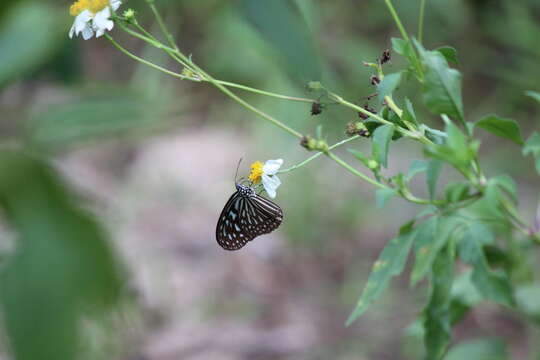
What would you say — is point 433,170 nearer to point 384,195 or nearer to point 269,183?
point 384,195

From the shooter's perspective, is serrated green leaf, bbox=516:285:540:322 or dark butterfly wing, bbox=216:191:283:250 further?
serrated green leaf, bbox=516:285:540:322

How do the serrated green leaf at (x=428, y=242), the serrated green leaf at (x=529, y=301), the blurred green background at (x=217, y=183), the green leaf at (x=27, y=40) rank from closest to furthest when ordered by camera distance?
the serrated green leaf at (x=428, y=242) < the serrated green leaf at (x=529, y=301) < the blurred green background at (x=217, y=183) < the green leaf at (x=27, y=40)

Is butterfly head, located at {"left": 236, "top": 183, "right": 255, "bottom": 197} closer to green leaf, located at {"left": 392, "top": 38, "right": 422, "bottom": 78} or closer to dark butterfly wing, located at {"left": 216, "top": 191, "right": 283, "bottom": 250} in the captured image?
dark butterfly wing, located at {"left": 216, "top": 191, "right": 283, "bottom": 250}

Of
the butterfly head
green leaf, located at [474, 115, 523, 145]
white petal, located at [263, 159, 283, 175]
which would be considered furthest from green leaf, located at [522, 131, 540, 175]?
the butterfly head

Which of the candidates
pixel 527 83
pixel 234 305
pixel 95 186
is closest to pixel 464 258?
pixel 234 305

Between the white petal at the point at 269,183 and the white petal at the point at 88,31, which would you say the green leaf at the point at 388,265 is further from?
the white petal at the point at 88,31

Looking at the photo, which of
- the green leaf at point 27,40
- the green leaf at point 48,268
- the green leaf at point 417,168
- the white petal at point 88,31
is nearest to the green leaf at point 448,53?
the green leaf at point 417,168

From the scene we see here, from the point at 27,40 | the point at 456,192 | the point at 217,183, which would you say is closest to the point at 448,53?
the point at 456,192
